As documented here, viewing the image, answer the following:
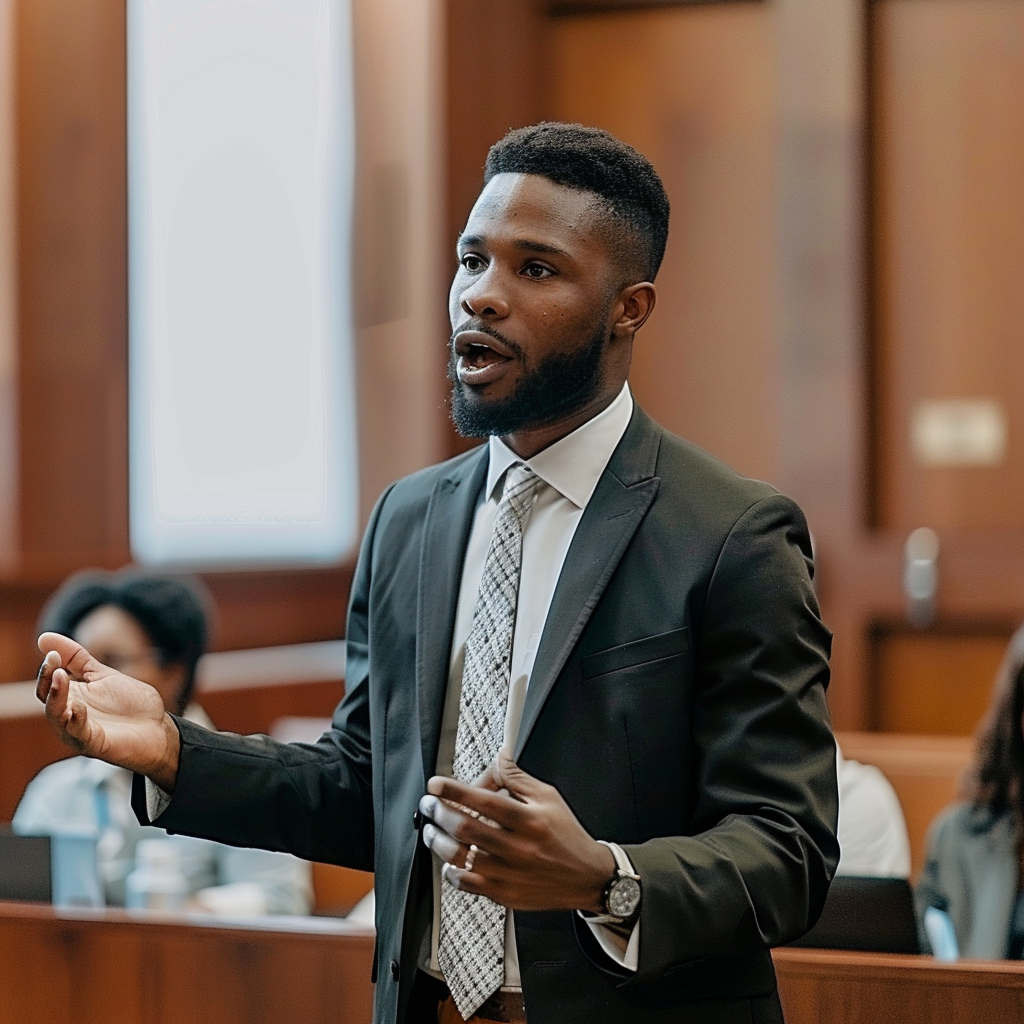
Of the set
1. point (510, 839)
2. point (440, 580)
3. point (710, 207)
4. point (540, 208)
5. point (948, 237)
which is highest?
point (710, 207)

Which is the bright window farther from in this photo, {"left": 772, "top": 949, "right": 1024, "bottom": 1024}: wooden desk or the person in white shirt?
{"left": 772, "top": 949, "right": 1024, "bottom": 1024}: wooden desk

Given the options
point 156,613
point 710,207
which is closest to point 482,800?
point 156,613

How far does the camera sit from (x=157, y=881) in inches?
104

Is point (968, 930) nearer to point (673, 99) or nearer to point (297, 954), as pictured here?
point (297, 954)

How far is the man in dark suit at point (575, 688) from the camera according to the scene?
1.33 metres

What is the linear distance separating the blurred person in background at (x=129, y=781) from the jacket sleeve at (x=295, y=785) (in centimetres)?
114

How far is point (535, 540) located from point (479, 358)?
7.6 inches

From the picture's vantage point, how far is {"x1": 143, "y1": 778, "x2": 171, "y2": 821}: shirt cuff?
4.97ft

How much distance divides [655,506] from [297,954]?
1.05m

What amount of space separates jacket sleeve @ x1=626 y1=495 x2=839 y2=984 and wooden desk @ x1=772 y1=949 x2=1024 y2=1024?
655 mm

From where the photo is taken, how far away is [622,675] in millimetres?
1381

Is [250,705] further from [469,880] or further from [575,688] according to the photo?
[469,880]

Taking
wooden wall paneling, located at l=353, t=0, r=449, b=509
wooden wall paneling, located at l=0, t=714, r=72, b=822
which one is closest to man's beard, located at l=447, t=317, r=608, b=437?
wooden wall paneling, located at l=0, t=714, r=72, b=822

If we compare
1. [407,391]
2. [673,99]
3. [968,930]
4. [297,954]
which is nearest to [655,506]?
[297,954]
